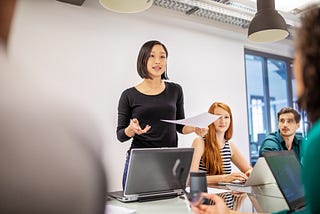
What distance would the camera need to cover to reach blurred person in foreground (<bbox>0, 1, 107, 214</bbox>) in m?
0.43

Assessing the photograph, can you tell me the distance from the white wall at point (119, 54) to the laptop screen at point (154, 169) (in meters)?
1.10

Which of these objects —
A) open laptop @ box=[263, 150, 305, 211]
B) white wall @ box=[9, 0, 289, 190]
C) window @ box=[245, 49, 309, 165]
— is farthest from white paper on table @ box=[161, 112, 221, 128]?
window @ box=[245, 49, 309, 165]

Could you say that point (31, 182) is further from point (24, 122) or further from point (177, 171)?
point (177, 171)

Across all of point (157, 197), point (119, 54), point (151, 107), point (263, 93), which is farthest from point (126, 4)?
point (263, 93)

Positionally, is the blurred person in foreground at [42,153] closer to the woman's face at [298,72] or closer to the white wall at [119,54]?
the woman's face at [298,72]

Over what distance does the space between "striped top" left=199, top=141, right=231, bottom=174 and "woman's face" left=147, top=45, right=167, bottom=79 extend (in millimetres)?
810

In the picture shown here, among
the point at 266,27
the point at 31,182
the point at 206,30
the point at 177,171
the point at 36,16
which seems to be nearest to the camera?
the point at 31,182

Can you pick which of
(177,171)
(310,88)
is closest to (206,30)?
(177,171)

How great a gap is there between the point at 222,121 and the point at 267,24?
832 mm

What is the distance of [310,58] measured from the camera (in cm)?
73

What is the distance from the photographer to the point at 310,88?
74 centimetres

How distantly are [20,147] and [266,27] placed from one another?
7.53 ft

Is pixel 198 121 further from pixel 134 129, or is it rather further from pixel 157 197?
pixel 157 197

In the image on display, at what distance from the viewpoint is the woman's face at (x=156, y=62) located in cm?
202
